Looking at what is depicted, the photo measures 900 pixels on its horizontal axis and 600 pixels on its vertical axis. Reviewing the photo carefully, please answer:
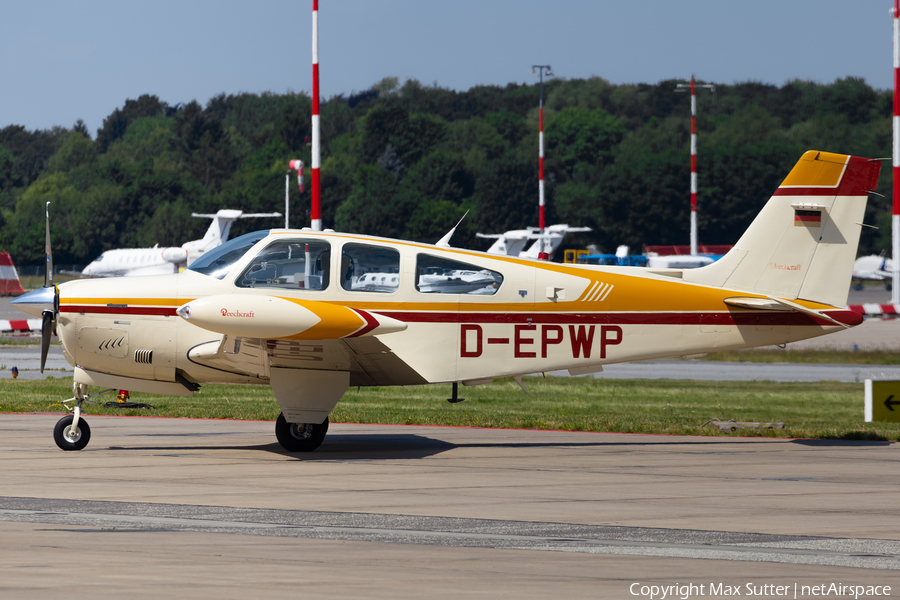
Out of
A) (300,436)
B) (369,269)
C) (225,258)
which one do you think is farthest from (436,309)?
(225,258)

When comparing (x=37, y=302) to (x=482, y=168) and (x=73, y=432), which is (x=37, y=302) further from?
(x=482, y=168)

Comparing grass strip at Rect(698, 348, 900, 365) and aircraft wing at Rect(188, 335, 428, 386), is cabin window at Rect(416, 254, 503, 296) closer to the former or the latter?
aircraft wing at Rect(188, 335, 428, 386)

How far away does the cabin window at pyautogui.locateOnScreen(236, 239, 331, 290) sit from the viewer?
10984 mm

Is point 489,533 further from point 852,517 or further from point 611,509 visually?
point 852,517

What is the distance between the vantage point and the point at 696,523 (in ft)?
25.2

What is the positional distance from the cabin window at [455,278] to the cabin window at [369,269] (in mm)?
319

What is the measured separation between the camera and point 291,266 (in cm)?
1106

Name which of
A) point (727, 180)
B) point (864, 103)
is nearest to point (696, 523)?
point (727, 180)

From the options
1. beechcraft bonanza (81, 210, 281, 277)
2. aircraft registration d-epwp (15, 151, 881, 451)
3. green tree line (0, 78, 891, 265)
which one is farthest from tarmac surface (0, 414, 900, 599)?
green tree line (0, 78, 891, 265)

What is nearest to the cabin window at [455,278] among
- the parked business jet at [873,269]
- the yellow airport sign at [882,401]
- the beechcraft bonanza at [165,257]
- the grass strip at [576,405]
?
the grass strip at [576,405]

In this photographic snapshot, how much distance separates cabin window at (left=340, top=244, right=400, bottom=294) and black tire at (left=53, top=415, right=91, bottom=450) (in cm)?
339

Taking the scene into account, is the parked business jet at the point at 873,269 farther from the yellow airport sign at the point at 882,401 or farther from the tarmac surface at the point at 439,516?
the tarmac surface at the point at 439,516

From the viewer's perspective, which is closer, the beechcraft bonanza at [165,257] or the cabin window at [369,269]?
the cabin window at [369,269]

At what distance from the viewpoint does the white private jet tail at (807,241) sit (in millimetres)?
11914
